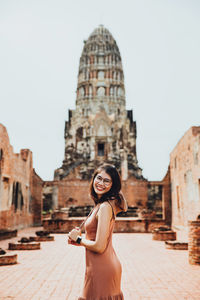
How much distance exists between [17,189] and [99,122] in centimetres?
2662

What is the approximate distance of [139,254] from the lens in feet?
28.2

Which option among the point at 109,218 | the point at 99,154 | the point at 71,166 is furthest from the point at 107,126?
the point at 109,218

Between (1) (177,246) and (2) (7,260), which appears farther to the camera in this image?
(1) (177,246)

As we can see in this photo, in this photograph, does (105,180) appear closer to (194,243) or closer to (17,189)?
(194,243)

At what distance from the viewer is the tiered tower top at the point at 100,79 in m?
46.6

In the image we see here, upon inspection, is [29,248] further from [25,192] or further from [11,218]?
[25,192]

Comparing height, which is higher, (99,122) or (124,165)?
(99,122)

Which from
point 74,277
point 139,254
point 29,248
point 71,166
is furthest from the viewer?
point 71,166

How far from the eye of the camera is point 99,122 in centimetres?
4322

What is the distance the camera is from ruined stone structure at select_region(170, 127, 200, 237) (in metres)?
14.4

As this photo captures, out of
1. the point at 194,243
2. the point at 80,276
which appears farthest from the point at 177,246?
the point at 80,276

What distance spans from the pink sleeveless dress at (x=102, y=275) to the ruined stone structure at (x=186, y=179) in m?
11.9

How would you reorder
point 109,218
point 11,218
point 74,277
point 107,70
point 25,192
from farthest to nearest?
point 107,70, point 25,192, point 11,218, point 74,277, point 109,218

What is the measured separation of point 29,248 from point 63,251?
102cm
